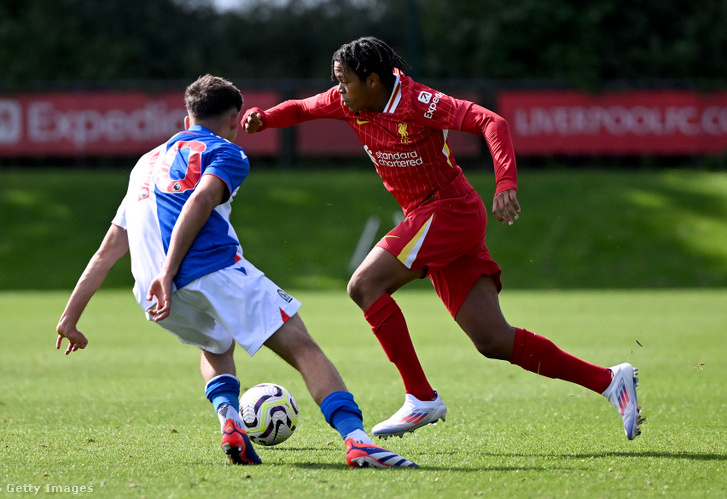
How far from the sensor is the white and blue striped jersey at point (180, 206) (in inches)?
165

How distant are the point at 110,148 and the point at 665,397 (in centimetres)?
1910

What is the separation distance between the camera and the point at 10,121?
23.2m

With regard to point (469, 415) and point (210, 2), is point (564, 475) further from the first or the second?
→ point (210, 2)

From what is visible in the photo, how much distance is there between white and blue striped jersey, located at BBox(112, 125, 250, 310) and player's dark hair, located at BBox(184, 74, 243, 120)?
0.09 meters

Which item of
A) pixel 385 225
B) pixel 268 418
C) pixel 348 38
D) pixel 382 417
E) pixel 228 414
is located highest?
pixel 228 414

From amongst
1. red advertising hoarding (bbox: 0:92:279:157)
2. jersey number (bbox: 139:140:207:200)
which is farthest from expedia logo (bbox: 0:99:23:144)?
jersey number (bbox: 139:140:207:200)

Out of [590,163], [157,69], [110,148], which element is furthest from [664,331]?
[157,69]

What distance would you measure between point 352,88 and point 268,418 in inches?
67.1

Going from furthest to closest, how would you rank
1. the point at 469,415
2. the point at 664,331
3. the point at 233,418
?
the point at 664,331
the point at 469,415
the point at 233,418

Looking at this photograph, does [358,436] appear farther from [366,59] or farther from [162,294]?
[366,59]

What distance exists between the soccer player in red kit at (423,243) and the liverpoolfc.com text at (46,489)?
5.21 feet

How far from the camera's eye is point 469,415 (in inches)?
228

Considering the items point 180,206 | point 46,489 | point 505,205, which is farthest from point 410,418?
point 46,489

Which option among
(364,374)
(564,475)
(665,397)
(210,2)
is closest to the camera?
(564,475)
